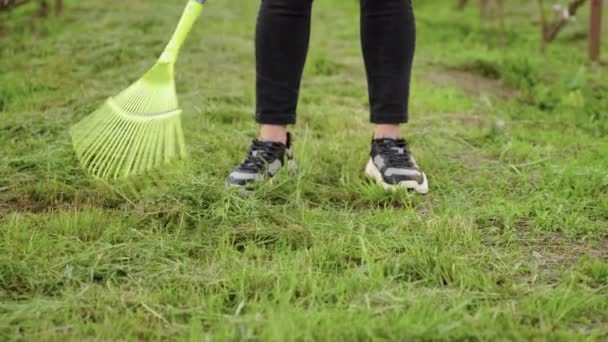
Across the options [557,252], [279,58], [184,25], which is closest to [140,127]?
[184,25]

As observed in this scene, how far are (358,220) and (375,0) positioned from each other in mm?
585

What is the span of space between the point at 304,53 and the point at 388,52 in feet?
0.69

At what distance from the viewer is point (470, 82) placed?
332 centimetres

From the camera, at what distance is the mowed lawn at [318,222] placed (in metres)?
1.28

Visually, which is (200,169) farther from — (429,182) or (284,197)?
(429,182)

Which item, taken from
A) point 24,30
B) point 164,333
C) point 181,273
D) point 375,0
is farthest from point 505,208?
Result: point 24,30

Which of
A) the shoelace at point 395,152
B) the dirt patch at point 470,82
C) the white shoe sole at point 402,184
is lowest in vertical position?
the dirt patch at point 470,82

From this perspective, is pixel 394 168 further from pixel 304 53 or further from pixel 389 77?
pixel 304 53

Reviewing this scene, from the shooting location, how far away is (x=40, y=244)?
155cm

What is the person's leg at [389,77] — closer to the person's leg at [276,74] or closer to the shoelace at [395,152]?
the shoelace at [395,152]

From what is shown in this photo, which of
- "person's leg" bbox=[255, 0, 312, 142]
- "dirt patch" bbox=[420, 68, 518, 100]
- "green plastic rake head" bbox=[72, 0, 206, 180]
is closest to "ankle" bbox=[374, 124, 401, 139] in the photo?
"person's leg" bbox=[255, 0, 312, 142]

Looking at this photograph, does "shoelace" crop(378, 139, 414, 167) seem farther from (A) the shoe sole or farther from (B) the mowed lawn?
(A) the shoe sole

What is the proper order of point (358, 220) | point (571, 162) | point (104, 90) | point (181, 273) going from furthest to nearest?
point (104, 90) → point (571, 162) → point (358, 220) → point (181, 273)

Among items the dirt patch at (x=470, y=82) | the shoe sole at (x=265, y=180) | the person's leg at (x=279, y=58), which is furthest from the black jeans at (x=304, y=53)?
the dirt patch at (x=470, y=82)
